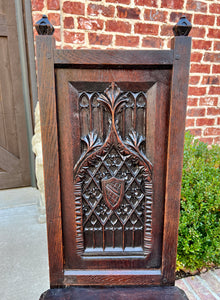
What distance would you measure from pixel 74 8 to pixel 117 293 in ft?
5.38

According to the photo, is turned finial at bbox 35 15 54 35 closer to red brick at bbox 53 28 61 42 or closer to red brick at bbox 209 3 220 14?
red brick at bbox 53 28 61 42

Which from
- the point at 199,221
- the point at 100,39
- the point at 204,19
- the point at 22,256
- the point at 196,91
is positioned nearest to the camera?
the point at 199,221

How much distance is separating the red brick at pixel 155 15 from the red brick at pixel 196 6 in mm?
221

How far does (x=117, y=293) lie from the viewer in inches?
26.6

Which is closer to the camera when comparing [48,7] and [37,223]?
[48,7]

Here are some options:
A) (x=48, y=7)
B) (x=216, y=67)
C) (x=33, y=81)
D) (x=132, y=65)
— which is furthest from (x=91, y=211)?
(x=216, y=67)

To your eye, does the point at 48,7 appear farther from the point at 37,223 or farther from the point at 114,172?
the point at 37,223

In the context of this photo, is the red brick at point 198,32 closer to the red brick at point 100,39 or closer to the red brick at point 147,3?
the red brick at point 147,3

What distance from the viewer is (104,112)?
24.5 inches

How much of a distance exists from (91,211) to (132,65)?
463 mm

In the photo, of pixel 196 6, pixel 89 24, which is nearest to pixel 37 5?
pixel 89 24

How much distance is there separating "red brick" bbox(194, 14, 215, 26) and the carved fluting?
158 cm

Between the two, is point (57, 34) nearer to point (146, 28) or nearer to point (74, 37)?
point (74, 37)

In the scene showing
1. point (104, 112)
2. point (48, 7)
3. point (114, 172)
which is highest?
point (48, 7)
